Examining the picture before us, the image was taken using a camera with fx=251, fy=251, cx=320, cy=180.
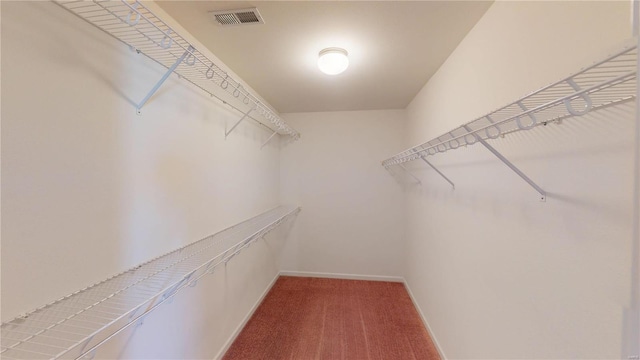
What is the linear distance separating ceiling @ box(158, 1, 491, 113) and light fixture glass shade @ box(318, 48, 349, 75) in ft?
0.15

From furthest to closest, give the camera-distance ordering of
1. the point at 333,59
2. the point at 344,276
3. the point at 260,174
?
the point at 344,276 → the point at 260,174 → the point at 333,59

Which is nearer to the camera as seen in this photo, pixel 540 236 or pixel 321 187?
pixel 540 236

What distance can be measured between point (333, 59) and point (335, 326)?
2.26m

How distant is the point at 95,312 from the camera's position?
0.88 metres

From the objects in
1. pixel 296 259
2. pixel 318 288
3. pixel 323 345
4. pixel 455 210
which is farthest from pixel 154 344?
pixel 296 259

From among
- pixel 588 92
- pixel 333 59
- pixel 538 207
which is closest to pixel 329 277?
pixel 333 59

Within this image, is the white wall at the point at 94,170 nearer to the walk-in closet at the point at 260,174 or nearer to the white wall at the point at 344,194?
the walk-in closet at the point at 260,174

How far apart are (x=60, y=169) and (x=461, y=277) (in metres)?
2.00

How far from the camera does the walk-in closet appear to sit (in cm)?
70

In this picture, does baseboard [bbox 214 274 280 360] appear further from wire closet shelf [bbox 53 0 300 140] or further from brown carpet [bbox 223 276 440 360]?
wire closet shelf [bbox 53 0 300 140]

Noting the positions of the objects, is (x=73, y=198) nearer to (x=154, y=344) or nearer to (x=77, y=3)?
(x=77, y=3)

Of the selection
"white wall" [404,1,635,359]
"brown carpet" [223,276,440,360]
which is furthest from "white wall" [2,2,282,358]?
"white wall" [404,1,635,359]

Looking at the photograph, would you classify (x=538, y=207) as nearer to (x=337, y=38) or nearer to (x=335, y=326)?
(x=337, y=38)

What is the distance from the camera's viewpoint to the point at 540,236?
92 cm
